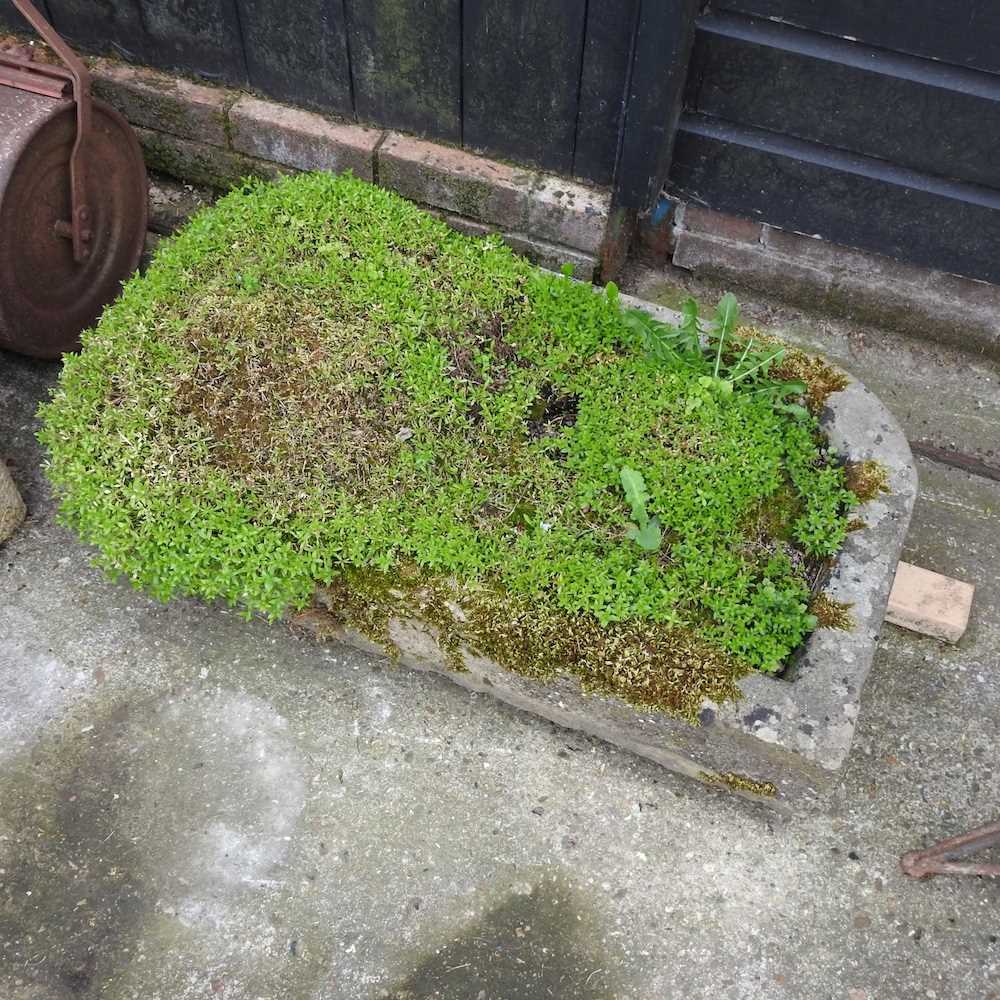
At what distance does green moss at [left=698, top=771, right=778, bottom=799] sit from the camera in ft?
8.43

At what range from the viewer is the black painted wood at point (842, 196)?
353cm

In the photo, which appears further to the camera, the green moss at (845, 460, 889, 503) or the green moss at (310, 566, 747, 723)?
the green moss at (845, 460, 889, 503)

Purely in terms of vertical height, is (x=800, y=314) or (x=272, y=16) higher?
(x=272, y=16)

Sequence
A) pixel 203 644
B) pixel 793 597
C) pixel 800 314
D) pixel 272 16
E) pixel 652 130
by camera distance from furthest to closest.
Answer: pixel 800 314 < pixel 272 16 < pixel 652 130 < pixel 203 644 < pixel 793 597

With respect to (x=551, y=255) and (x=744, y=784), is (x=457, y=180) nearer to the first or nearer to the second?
(x=551, y=255)

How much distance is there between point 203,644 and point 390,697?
0.63 meters

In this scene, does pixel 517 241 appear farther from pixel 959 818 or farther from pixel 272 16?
pixel 959 818

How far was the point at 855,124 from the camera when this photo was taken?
342 cm

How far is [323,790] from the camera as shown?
2.78 m

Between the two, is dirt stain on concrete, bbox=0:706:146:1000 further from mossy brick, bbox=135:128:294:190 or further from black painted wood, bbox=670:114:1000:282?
black painted wood, bbox=670:114:1000:282

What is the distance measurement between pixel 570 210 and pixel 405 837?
235 centimetres

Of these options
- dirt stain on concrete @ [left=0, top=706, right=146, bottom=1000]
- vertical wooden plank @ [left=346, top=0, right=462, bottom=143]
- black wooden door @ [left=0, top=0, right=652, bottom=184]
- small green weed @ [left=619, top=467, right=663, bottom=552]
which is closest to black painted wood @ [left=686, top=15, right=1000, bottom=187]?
black wooden door @ [left=0, top=0, right=652, bottom=184]

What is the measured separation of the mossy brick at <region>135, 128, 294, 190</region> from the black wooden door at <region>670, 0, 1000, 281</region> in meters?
1.76

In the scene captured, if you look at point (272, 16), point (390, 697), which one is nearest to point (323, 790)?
point (390, 697)
